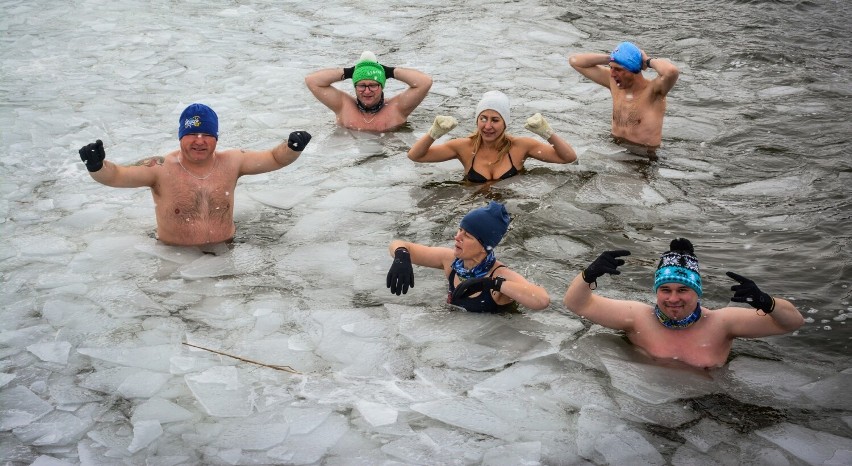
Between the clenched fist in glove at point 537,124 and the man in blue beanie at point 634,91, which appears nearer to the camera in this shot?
the clenched fist in glove at point 537,124

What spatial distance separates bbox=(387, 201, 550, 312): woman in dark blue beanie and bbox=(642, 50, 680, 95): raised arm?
3074 mm

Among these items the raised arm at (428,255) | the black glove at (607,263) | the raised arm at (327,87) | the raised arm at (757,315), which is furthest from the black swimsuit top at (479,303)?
the raised arm at (327,87)

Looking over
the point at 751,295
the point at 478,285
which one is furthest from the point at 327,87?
the point at 751,295

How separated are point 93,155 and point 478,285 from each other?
7.79 feet

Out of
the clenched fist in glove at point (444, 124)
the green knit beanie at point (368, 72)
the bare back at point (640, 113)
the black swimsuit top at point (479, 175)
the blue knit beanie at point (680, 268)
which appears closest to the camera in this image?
the blue knit beanie at point (680, 268)

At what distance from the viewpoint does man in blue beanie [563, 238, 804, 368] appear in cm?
484

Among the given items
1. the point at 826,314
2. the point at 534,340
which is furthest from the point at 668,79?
the point at 534,340

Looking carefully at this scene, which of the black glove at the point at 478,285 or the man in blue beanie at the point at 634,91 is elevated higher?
the man in blue beanie at the point at 634,91

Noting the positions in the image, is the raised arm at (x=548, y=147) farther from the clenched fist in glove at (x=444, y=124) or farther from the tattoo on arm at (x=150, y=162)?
the tattoo on arm at (x=150, y=162)

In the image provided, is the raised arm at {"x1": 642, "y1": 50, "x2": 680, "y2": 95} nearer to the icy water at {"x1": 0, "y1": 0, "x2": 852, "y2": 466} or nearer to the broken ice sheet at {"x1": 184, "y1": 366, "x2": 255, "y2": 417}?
the icy water at {"x1": 0, "y1": 0, "x2": 852, "y2": 466}

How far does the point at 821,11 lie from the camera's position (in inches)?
497

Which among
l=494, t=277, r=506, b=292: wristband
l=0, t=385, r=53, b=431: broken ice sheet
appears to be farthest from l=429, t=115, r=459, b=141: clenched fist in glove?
l=0, t=385, r=53, b=431: broken ice sheet

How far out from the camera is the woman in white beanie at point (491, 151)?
285 inches

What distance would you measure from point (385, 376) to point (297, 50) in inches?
271
